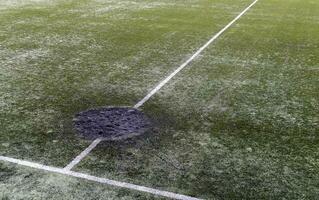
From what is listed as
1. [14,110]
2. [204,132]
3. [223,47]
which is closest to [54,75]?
[14,110]

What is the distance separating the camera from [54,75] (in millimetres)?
9727

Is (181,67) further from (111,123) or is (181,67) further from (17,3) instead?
(17,3)

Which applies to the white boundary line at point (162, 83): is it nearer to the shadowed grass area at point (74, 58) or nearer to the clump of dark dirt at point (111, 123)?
the shadowed grass area at point (74, 58)

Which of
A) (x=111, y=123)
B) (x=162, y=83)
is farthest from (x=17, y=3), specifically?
(x=111, y=123)

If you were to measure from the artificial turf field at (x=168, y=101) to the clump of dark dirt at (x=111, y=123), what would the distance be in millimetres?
180

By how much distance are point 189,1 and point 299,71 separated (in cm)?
1045

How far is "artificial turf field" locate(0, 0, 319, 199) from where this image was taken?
5.77 metres

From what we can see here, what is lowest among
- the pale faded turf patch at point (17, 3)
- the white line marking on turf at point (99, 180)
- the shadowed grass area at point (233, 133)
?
the shadowed grass area at point (233, 133)

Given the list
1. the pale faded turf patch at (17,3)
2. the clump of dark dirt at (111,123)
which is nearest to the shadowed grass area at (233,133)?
the clump of dark dirt at (111,123)

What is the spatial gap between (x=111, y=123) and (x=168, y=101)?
152 centimetres

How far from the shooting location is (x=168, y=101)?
840 centimetres

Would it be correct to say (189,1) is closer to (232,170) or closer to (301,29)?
(301,29)

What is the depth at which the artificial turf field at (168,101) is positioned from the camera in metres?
5.77

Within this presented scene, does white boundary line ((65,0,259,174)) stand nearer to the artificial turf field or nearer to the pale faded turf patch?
the artificial turf field
